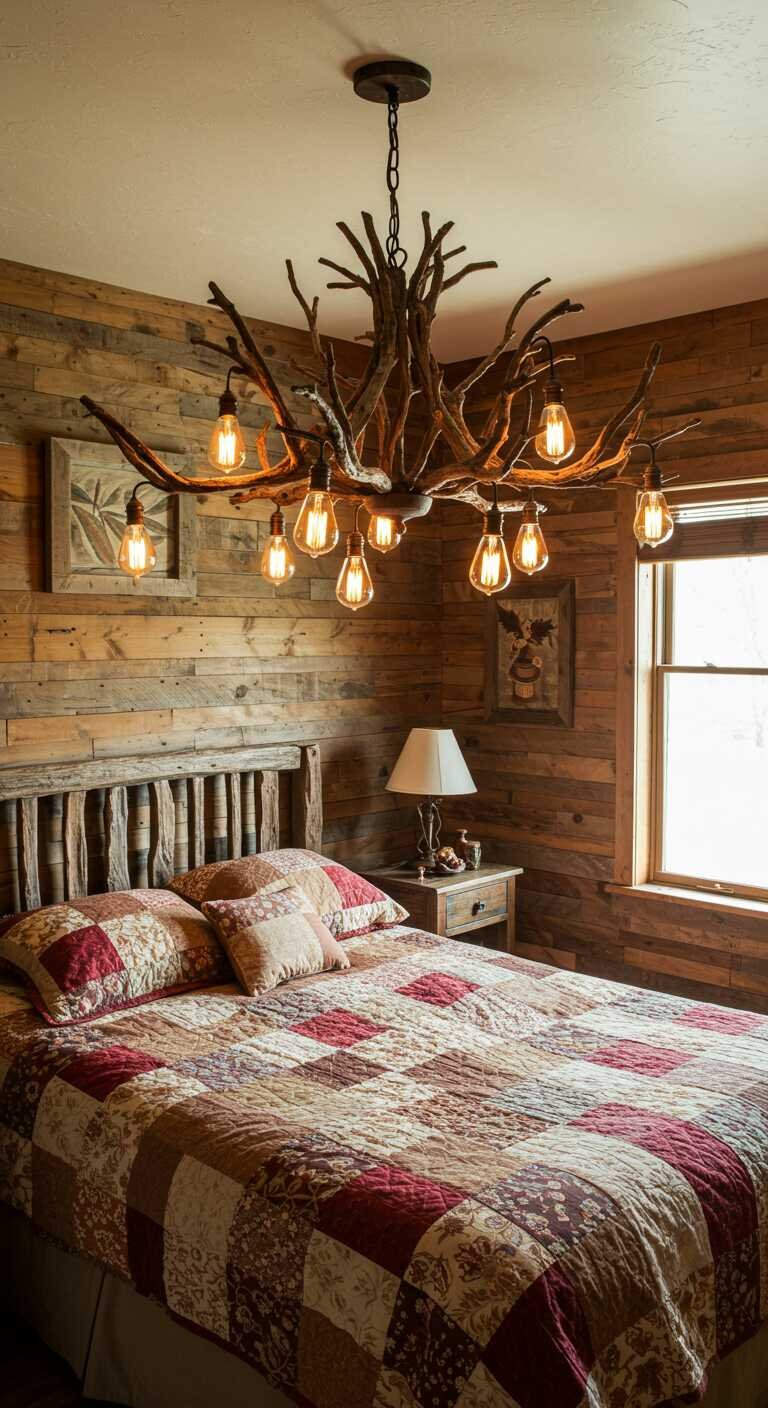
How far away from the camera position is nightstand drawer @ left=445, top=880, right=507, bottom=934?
13.3 ft

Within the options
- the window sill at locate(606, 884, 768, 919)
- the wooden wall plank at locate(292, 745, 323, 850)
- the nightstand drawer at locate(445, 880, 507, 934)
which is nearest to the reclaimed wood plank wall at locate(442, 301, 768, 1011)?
the window sill at locate(606, 884, 768, 919)

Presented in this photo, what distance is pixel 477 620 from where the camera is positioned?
4.68 metres

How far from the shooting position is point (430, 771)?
4.16 meters

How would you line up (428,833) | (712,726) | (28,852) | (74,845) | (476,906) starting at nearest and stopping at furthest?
(28,852)
(74,845)
(712,726)
(476,906)
(428,833)

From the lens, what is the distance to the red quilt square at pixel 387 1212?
1.82 m

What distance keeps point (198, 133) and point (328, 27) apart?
51 centimetres

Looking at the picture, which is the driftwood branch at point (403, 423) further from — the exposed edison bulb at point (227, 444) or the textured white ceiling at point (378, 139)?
the textured white ceiling at point (378, 139)

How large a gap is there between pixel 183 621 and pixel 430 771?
1.08 metres

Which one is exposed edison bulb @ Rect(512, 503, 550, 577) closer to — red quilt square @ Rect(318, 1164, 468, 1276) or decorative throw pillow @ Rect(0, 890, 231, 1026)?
red quilt square @ Rect(318, 1164, 468, 1276)

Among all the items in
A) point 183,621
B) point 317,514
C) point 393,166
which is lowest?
point 183,621

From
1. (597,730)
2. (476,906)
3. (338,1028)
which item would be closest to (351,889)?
(476,906)

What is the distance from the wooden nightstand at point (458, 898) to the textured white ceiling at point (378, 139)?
80.9 inches

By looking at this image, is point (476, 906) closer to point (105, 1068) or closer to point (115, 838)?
point (115, 838)

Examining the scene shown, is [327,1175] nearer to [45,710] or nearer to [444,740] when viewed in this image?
[45,710]
